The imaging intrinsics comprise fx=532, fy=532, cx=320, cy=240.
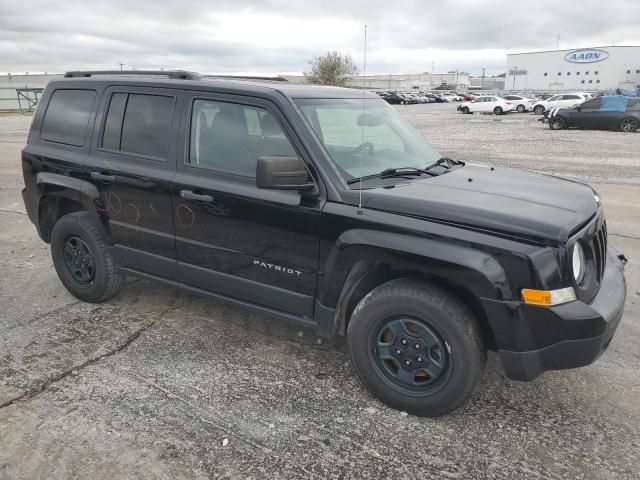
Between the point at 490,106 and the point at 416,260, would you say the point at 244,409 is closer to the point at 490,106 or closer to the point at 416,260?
the point at 416,260

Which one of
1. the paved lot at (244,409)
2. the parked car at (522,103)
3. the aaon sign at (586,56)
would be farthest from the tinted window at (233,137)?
the aaon sign at (586,56)

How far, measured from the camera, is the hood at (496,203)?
108 inches

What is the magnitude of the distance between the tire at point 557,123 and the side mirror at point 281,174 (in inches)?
955

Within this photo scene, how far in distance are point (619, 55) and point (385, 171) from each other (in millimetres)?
121305

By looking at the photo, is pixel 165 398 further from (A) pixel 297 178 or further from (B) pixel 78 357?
(A) pixel 297 178

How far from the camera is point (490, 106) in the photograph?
132 feet

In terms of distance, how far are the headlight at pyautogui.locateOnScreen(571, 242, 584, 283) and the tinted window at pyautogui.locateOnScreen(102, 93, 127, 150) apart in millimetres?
3280

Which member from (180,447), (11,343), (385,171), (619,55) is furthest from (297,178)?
(619,55)

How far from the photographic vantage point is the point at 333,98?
3789 mm

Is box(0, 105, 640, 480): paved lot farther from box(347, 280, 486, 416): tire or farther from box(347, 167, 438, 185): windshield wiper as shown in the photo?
box(347, 167, 438, 185): windshield wiper

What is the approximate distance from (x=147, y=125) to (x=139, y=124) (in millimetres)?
81

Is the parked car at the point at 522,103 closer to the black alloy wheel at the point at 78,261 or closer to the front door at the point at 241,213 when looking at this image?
the black alloy wheel at the point at 78,261

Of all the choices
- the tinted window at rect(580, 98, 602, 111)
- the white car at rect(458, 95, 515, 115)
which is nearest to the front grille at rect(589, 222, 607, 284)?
the tinted window at rect(580, 98, 602, 111)

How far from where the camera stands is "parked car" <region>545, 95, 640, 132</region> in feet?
73.8
